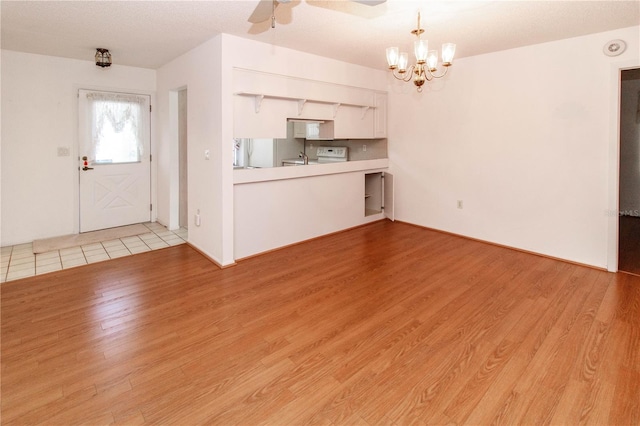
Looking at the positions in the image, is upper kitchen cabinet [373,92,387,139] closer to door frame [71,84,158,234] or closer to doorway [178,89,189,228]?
doorway [178,89,189,228]

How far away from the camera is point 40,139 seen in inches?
183

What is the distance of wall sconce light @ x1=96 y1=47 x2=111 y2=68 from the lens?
4.29 meters

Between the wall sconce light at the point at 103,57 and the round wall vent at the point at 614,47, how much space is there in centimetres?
558

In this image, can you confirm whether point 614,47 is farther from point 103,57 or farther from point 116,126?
point 116,126

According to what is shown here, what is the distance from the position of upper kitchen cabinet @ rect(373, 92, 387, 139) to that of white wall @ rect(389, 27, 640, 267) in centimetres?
27

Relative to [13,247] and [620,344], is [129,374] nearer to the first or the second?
[620,344]

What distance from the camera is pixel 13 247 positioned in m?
4.50

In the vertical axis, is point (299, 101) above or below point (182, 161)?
above

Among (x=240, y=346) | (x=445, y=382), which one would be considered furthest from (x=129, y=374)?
(x=445, y=382)

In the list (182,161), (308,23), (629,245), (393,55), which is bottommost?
(629,245)

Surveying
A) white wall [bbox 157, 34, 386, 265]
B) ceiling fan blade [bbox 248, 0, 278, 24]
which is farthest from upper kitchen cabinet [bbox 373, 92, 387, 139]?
ceiling fan blade [bbox 248, 0, 278, 24]

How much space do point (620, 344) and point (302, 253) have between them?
119 inches

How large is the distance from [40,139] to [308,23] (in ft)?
12.8

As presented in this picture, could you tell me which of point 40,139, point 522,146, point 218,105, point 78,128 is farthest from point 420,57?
point 40,139
